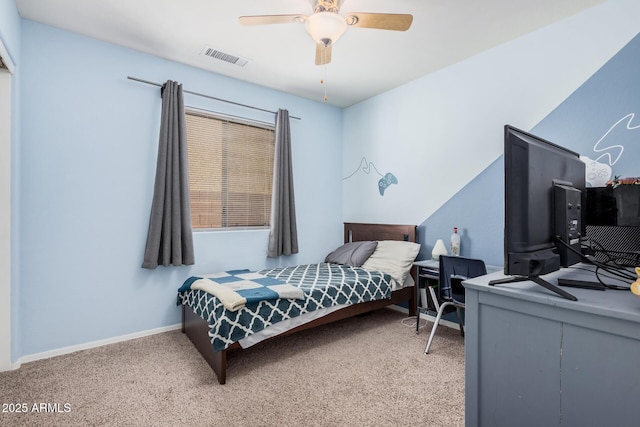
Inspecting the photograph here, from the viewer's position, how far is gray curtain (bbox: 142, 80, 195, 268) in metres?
2.83

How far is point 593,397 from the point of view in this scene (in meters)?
0.98

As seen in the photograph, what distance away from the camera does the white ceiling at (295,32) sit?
7.40ft

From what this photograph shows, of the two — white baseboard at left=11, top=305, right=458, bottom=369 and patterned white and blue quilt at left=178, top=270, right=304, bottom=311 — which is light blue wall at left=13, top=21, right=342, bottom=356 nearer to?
white baseboard at left=11, top=305, right=458, bottom=369

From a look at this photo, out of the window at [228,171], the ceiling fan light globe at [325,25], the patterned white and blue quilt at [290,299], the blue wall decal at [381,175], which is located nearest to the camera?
the ceiling fan light globe at [325,25]

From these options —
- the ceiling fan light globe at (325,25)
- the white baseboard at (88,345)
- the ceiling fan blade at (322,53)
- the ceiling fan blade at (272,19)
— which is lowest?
the white baseboard at (88,345)

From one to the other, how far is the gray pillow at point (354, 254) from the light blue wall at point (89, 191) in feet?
4.63

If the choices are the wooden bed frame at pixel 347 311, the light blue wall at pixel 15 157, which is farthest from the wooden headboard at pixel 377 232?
the light blue wall at pixel 15 157

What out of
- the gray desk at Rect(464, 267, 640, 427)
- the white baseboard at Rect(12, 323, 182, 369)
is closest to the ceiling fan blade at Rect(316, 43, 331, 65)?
the gray desk at Rect(464, 267, 640, 427)

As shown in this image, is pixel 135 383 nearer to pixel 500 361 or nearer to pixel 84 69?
pixel 500 361

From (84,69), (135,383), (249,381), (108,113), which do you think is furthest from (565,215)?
(84,69)

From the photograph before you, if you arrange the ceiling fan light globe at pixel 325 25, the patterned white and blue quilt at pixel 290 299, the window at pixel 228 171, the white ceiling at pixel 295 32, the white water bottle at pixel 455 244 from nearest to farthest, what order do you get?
1. the ceiling fan light globe at pixel 325 25
2. the patterned white and blue quilt at pixel 290 299
3. the white ceiling at pixel 295 32
4. the white water bottle at pixel 455 244
5. the window at pixel 228 171

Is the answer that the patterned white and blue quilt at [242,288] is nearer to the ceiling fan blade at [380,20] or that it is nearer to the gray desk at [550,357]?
the gray desk at [550,357]

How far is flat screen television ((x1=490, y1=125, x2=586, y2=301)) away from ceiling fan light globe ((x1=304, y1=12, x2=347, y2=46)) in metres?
1.40

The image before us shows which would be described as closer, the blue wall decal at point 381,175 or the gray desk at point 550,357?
the gray desk at point 550,357
